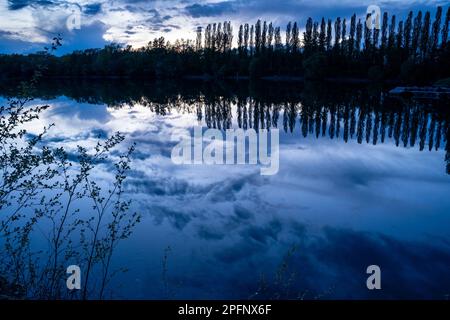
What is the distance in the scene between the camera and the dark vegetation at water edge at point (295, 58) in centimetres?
6188

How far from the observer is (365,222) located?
32.8 feet

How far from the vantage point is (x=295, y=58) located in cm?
8044

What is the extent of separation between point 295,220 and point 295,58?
7516 cm

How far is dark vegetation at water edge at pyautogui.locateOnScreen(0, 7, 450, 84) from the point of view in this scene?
203 ft

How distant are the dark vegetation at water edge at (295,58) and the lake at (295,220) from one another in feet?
141

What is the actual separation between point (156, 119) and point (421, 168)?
19.8m

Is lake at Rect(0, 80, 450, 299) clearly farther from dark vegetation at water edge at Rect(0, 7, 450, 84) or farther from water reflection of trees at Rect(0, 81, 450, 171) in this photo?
dark vegetation at water edge at Rect(0, 7, 450, 84)

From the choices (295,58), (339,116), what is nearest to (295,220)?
(339,116)

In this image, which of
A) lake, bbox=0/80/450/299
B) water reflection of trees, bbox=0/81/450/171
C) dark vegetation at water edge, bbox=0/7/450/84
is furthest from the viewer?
dark vegetation at water edge, bbox=0/7/450/84

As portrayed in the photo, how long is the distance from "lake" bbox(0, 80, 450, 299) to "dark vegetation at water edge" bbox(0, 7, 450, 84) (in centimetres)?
4297

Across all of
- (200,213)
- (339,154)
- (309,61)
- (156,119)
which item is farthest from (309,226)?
(309,61)

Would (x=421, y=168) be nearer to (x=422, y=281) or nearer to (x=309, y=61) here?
(x=422, y=281)

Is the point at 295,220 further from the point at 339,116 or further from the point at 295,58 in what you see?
the point at 295,58

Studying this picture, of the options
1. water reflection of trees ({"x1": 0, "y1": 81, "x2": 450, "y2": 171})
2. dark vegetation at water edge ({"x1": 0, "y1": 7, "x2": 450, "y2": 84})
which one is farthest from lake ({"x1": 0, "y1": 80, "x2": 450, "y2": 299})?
dark vegetation at water edge ({"x1": 0, "y1": 7, "x2": 450, "y2": 84})
